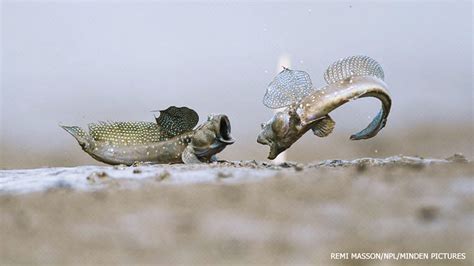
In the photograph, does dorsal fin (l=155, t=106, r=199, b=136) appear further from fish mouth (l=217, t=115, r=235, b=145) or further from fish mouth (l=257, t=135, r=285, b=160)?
fish mouth (l=257, t=135, r=285, b=160)

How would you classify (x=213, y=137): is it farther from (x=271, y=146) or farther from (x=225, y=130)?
(x=271, y=146)

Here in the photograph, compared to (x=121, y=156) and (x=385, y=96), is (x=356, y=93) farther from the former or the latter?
(x=121, y=156)

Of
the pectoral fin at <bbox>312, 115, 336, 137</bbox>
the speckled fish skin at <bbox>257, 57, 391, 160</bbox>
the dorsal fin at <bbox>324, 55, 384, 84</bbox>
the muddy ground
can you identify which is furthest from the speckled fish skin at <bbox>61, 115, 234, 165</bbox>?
the muddy ground

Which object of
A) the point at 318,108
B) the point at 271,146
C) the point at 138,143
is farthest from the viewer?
Answer: the point at 138,143

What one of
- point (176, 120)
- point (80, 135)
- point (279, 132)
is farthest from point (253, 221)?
point (80, 135)

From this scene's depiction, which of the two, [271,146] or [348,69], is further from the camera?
[271,146]

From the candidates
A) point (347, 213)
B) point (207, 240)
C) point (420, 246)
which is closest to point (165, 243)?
point (207, 240)

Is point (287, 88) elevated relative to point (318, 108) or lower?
elevated
